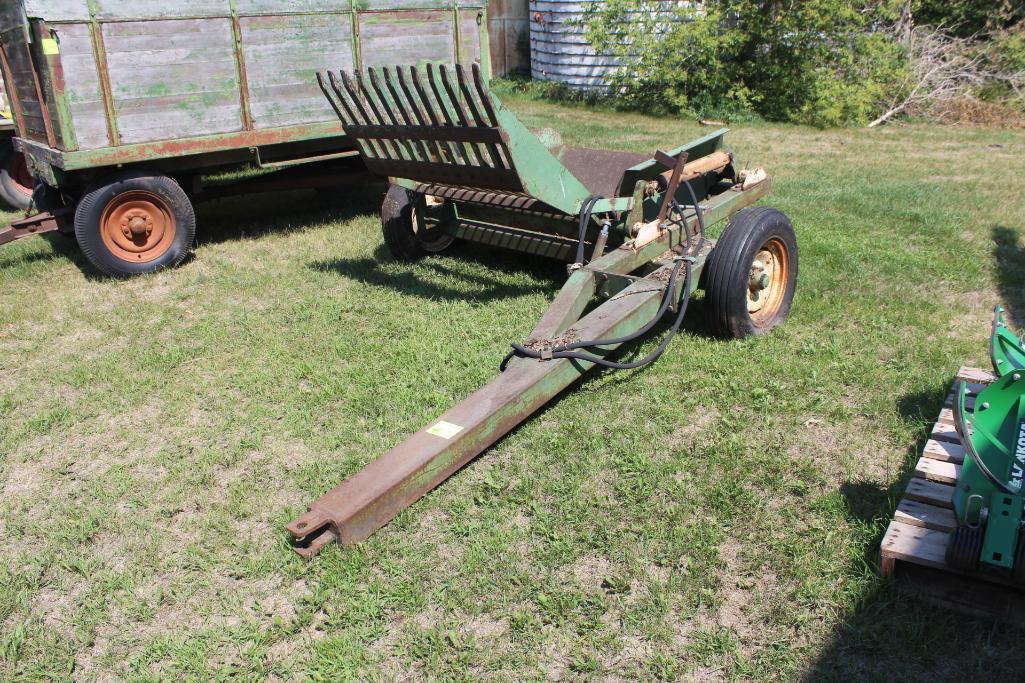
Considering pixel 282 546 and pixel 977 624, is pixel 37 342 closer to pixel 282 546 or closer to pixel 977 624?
pixel 282 546

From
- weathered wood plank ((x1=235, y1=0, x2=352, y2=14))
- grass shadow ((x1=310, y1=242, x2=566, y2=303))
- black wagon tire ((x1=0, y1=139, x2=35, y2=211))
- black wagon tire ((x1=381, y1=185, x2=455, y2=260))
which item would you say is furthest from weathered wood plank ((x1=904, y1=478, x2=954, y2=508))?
black wagon tire ((x1=0, y1=139, x2=35, y2=211))

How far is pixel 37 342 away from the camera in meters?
5.40

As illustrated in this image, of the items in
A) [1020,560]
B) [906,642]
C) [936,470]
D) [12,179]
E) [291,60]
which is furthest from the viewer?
[12,179]

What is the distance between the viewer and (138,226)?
21.3 feet

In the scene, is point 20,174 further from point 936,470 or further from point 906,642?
point 906,642

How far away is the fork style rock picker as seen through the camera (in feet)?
11.0

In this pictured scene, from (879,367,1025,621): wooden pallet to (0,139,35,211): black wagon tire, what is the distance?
8651 millimetres

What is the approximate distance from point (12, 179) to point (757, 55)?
10634 mm

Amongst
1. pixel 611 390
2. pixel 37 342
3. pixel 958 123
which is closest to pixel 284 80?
pixel 37 342

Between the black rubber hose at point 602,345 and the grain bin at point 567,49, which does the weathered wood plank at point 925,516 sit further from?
the grain bin at point 567,49

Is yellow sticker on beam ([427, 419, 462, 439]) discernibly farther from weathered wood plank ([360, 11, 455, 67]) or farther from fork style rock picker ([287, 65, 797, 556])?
weathered wood plank ([360, 11, 455, 67])

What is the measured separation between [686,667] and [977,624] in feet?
3.14

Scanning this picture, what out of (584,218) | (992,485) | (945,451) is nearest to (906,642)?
(992,485)

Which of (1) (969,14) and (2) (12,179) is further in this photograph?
(1) (969,14)
